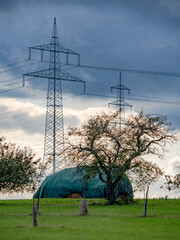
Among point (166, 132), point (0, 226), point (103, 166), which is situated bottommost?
point (0, 226)

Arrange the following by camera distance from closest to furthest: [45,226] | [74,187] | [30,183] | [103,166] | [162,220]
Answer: [45,226]
[162,220]
[103,166]
[30,183]
[74,187]

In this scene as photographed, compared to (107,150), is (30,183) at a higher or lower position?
lower

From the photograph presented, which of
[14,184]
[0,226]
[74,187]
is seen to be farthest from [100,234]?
[74,187]

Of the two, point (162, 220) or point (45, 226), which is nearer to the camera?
point (45, 226)

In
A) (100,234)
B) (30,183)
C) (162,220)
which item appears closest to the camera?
(100,234)

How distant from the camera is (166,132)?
165 feet

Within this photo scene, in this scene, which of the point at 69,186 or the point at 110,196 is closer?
the point at 110,196

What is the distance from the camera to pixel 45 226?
83.5ft

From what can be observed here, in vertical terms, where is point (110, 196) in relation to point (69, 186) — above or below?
below

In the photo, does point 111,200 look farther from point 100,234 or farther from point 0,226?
point 100,234

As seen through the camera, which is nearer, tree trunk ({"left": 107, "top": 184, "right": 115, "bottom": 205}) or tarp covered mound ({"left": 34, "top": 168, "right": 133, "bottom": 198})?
tree trunk ({"left": 107, "top": 184, "right": 115, "bottom": 205})

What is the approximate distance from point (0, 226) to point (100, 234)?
6930 mm

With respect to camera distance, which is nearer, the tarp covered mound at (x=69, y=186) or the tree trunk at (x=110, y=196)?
the tree trunk at (x=110, y=196)

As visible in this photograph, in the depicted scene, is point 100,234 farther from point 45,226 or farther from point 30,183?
point 30,183
